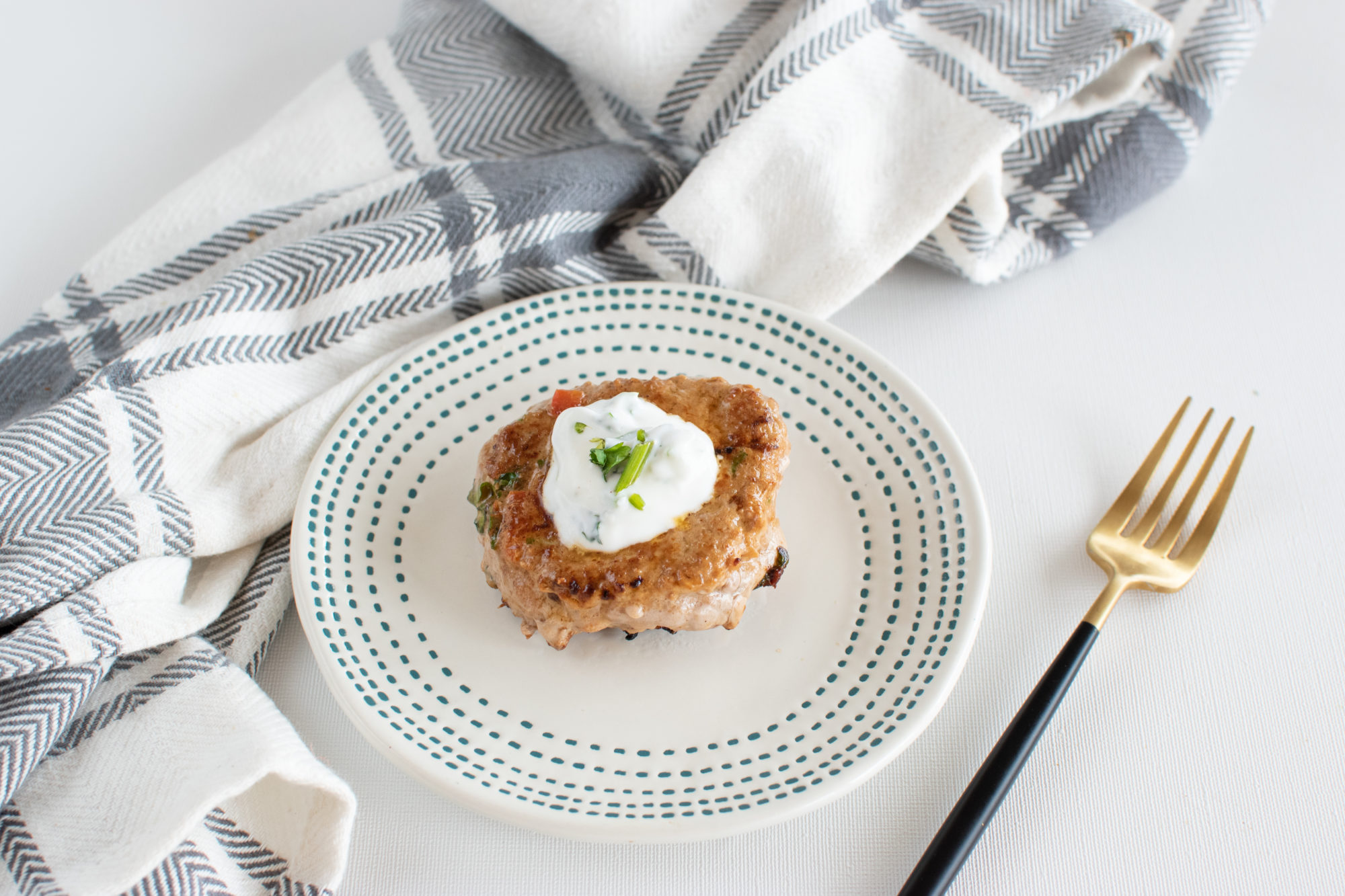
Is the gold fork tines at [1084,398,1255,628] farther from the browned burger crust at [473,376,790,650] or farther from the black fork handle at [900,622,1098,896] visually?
the browned burger crust at [473,376,790,650]

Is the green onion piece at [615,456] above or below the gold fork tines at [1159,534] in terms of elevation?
below

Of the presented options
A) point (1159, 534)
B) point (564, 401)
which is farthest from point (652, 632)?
point (1159, 534)

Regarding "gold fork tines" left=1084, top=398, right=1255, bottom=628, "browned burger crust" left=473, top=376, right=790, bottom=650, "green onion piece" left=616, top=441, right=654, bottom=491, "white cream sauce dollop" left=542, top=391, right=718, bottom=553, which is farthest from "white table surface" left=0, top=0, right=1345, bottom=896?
"green onion piece" left=616, top=441, right=654, bottom=491

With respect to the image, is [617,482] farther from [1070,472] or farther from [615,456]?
[1070,472]

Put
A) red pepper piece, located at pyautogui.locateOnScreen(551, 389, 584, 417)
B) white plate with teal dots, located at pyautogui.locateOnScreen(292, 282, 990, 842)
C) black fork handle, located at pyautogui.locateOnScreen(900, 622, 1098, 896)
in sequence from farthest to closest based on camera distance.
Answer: red pepper piece, located at pyautogui.locateOnScreen(551, 389, 584, 417), white plate with teal dots, located at pyautogui.locateOnScreen(292, 282, 990, 842), black fork handle, located at pyautogui.locateOnScreen(900, 622, 1098, 896)

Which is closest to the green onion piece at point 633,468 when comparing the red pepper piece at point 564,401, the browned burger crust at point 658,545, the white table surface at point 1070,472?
the browned burger crust at point 658,545

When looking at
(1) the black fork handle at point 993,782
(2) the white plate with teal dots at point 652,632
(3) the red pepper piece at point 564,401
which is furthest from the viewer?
(3) the red pepper piece at point 564,401

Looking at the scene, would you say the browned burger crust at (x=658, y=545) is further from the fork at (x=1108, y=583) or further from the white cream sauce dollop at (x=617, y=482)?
the fork at (x=1108, y=583)
